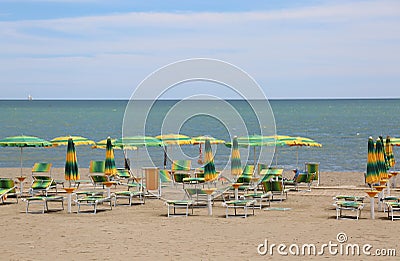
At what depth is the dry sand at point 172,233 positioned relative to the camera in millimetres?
9531

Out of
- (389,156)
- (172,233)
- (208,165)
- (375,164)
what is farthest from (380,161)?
(172,233)

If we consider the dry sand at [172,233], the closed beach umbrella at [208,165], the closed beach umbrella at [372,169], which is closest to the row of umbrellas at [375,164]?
the closed beach umbrella at [372,169]

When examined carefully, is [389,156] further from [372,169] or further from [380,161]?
[372,169]

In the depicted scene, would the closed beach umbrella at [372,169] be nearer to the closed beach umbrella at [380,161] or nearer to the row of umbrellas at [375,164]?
the row of umbrellas at [375,164]

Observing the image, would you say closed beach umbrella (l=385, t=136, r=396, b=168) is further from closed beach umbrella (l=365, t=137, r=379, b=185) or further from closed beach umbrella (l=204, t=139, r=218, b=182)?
closed beach umbrella (l=204, t=139, r=218, b=182)

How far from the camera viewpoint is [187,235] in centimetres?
1101

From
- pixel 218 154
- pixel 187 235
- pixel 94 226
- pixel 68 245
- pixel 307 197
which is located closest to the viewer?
pixel 68 245

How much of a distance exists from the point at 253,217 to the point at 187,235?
261cm

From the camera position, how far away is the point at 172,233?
11.2 metres

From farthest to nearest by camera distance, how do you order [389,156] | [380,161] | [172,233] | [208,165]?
[389,156]
[208,165]
[380,161]
[172,233]

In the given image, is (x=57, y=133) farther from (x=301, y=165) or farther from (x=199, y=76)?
(x=199, y=76)

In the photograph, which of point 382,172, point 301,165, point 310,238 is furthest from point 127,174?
point 301,165

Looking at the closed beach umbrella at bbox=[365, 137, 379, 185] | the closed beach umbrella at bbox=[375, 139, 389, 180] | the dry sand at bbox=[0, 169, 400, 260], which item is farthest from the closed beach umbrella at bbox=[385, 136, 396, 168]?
the closed beach umbrella at bbox=[365, 137, 379, 185]

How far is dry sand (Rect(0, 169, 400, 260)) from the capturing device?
9531 mm
